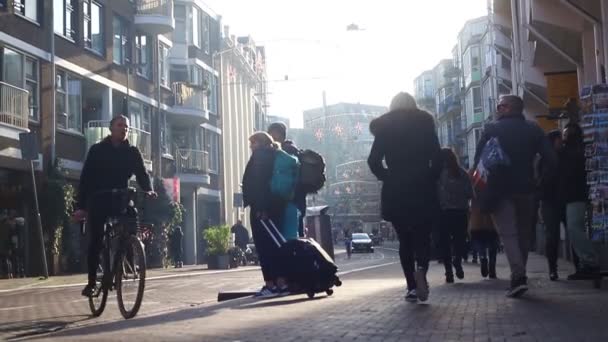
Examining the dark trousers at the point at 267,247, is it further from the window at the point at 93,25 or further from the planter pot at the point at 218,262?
the window at the point at 93,25

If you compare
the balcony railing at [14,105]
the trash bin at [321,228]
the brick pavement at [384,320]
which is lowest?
the brick pavement at [384,320]

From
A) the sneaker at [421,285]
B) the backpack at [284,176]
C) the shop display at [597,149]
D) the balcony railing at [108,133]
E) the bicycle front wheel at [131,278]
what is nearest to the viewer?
the bicycle front wheel at [131,278]

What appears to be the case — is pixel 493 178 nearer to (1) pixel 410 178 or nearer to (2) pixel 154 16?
(1) pixel 410 178

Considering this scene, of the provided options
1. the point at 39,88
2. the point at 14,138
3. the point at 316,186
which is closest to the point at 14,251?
the point at 14,138

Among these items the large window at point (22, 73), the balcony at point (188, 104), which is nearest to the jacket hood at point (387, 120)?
the large window at point (22, 73)

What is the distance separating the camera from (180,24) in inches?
1797

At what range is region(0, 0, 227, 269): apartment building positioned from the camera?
2609cm

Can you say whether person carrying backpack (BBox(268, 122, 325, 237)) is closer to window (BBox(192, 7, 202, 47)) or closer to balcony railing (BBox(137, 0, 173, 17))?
balcony railing (BBox(137, 0, 173, 17))

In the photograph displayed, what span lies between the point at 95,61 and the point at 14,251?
9342mm

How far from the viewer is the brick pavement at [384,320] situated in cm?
600

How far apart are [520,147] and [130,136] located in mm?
25502

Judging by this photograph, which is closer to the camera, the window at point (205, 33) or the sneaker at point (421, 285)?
the sneaker at point (421, 285)

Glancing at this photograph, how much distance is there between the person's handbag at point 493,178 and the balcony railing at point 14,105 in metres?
17.8

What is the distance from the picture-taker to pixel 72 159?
30.3 m
